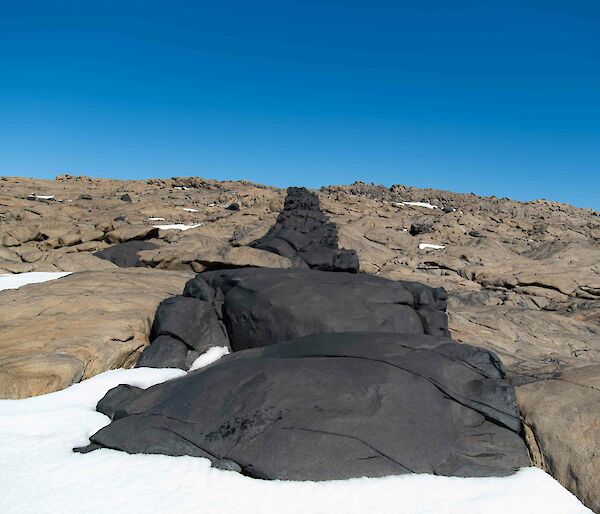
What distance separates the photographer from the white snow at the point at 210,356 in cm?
946

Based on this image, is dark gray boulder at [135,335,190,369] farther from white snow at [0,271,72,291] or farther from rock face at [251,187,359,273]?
rock face at [251,187,359,273]

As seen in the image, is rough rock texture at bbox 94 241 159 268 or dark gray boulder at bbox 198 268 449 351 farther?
rough rock texture at bbox 94 241 159 268

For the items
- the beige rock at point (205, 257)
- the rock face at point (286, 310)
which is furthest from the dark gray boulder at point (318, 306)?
the beige rock at point (205, 257)

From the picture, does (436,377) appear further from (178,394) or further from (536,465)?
(178,394)

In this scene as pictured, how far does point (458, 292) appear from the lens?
851 inches

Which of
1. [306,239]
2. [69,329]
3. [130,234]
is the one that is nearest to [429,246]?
[306,239]

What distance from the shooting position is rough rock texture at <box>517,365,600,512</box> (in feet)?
16.2

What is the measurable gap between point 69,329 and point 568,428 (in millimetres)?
9430

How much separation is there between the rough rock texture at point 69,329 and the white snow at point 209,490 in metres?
2.24

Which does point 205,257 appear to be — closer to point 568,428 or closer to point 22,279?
point 22,279

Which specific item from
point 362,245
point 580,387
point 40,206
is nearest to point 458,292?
point 362,245

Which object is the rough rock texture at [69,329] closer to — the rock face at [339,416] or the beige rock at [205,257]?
the rock face at [339,416]

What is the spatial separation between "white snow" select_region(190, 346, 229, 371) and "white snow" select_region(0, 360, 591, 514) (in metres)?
Answer: 4.00

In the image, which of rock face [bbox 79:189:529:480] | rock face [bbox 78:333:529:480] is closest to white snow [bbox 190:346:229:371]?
rock face [bbox 79:189:529:480]
